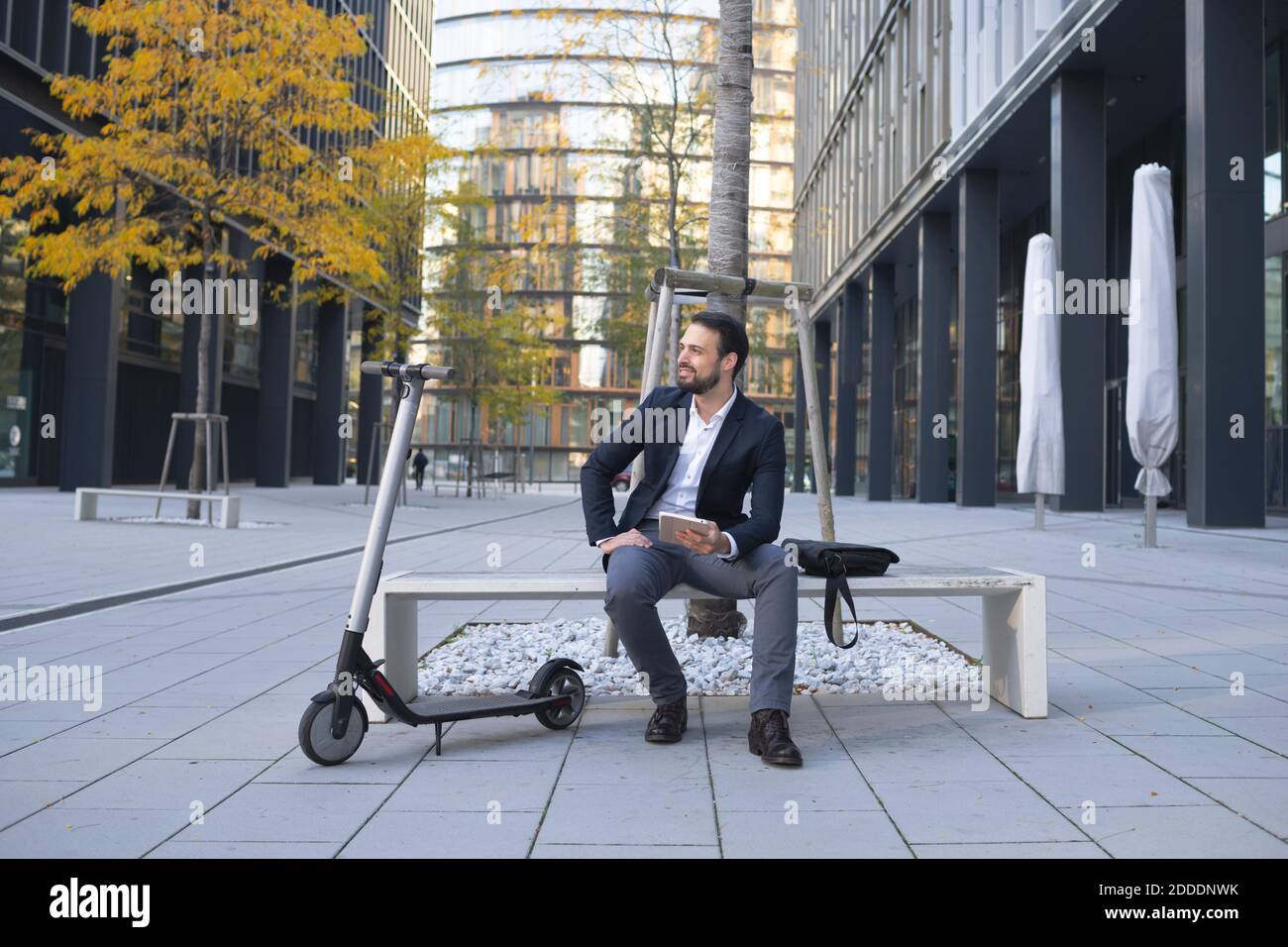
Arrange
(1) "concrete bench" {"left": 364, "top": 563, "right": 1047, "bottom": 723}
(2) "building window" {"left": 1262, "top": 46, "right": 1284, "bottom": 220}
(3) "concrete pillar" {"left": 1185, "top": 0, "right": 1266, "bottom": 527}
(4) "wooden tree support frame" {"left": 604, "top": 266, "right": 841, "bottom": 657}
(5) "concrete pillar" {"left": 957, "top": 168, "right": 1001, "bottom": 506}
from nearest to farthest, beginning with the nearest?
(1) "concrete bench" {"left": 364, "top": 563, "right": 1047, "bottom": 723} < (4) "wooden tree support frame" {"left": 604, "top": 266, "right": 841, "bottom": 657} < (3) "concrete pillar" {"left": 1185, "top": 0, "right": 1266, "bottom": 527} < (2) "building window" {"left": 1262, "top": 46, "right": 1284, "bottom": 220} < (5) "concrete pillar" {"left": 957, "top": 168, "right": 1001, "bottom": 506}

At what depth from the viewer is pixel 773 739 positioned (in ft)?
12.4

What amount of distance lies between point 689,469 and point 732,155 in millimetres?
2747

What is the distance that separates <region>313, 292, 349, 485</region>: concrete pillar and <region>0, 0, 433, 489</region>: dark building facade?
50 mm

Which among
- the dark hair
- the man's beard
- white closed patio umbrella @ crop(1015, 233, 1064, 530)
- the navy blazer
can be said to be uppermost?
white closed patio umbrella @ crop(1015, 233, 1064, 530)

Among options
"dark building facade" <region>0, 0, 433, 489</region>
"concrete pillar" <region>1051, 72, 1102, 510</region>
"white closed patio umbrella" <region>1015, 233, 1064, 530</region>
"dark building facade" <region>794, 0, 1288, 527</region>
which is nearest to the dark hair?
"white closed patio umbrella" <region>1015, 233, 1064, 530</region>

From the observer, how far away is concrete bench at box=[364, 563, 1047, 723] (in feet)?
13.9

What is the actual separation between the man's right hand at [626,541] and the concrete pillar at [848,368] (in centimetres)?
3484

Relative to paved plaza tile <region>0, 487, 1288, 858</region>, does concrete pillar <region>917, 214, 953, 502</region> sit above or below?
above

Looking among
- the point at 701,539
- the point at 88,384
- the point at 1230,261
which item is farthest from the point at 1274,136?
the point at 88,384

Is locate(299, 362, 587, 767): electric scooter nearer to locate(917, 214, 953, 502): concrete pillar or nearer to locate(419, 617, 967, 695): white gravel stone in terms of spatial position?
locate(419, 617, 967, 695): white gravel stone

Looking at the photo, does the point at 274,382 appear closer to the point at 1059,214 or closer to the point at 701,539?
the point at 1059,214
